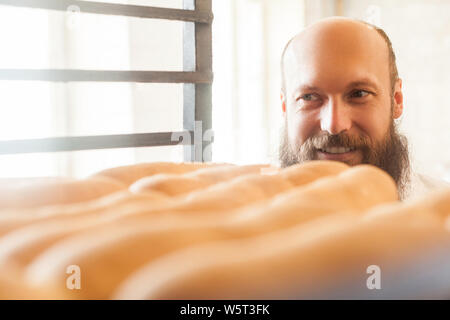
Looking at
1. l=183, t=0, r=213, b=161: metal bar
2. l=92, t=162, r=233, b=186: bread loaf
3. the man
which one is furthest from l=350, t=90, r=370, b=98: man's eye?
l=92, t=162, r=233, b=186: bread loaf

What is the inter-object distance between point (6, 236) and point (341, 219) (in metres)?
0.12

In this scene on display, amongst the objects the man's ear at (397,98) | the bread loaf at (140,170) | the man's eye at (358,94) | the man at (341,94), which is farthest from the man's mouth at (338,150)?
the bread loaf at (140,170)

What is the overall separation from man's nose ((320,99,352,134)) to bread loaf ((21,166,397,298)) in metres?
0.79

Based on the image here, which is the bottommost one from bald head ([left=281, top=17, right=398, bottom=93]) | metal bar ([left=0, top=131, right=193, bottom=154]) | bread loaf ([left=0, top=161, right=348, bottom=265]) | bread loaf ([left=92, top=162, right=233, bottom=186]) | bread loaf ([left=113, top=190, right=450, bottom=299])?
bread loaf ([left=113, top=190, right=450, bottom=299])

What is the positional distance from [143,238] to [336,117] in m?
0.85

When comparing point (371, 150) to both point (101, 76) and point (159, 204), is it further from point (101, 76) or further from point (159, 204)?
point (159, 204)

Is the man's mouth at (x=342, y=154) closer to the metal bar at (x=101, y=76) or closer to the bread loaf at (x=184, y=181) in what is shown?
the metal bar at (x=101, y=76)

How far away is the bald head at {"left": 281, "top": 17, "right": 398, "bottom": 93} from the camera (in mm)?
942

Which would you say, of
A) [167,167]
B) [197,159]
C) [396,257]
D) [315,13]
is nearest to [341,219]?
[396,257]

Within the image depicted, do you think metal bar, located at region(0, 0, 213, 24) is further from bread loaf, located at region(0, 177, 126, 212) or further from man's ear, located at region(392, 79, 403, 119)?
bread loaf, located at region(0, 177, 126, 212)

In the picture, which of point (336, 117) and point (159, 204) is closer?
point (159, 204)

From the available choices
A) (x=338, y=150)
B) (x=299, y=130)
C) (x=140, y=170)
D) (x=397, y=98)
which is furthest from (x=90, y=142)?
(x=140, y=170)

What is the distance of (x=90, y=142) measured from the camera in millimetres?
1249
